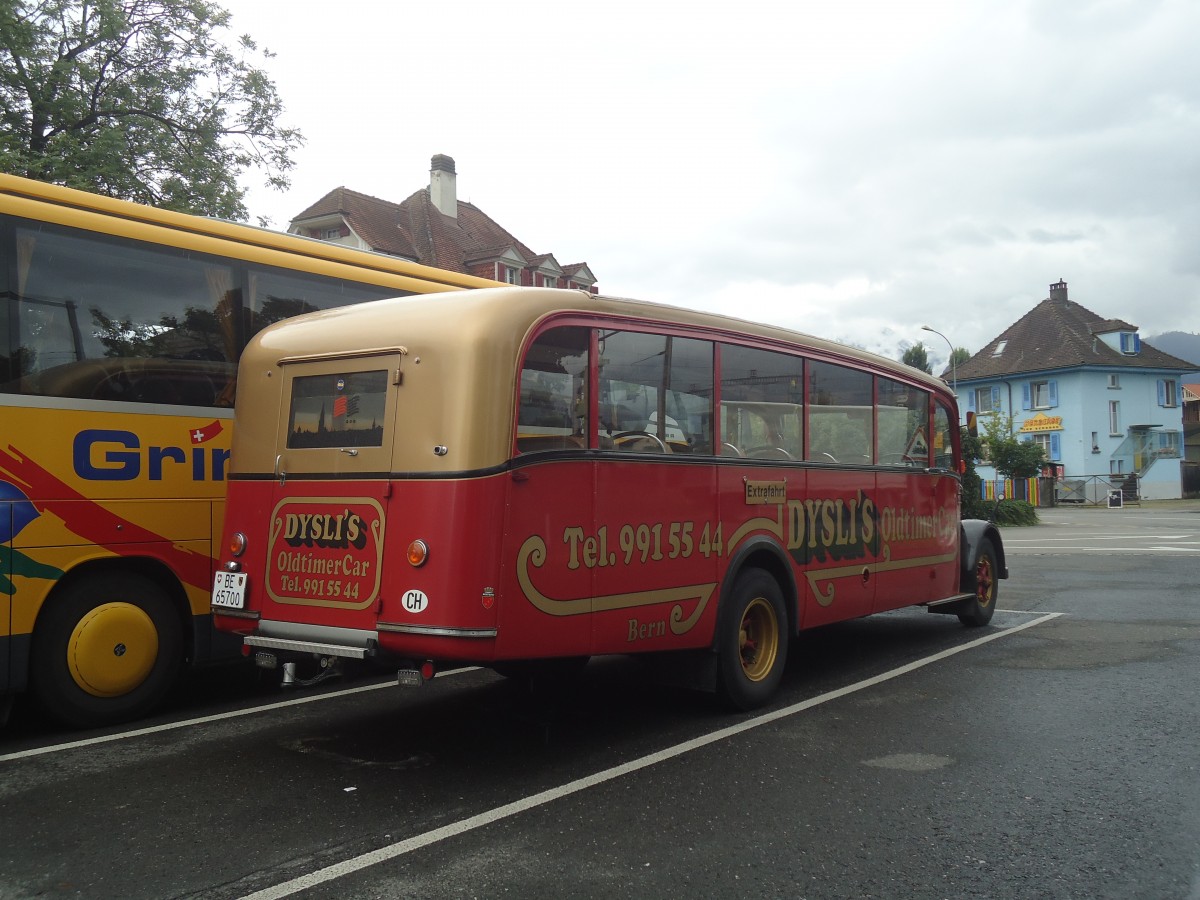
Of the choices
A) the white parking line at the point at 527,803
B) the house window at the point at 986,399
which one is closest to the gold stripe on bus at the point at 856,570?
the white parking line at the point at 527,803

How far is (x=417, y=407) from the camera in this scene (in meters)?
5.68

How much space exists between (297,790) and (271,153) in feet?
69.5

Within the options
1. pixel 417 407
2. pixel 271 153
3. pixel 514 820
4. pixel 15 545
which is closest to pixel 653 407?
pixel 417 407

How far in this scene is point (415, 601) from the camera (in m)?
5.41

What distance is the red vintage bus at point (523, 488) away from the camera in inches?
215

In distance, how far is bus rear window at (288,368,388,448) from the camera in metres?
5.89

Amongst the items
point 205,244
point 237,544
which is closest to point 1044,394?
point 205,244

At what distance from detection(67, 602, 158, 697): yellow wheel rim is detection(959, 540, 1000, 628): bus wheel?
311 inches

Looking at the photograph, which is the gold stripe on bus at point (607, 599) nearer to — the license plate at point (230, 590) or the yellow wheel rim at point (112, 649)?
the license plate at point (230, 590)

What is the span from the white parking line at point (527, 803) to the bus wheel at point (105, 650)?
132 inches

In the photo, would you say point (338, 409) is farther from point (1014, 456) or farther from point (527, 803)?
point (1014, 456)

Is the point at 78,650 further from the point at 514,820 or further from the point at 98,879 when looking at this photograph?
the point at 514,820

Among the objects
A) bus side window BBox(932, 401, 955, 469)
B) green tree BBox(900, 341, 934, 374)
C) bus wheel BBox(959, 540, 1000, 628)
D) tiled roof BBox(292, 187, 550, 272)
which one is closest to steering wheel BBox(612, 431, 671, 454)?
bus side window BBox(932, 401, 955, 469)

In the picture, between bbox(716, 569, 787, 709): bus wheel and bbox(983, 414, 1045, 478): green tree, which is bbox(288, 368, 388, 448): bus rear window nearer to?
bbox(716, 569, 787, 709): bus wheel
